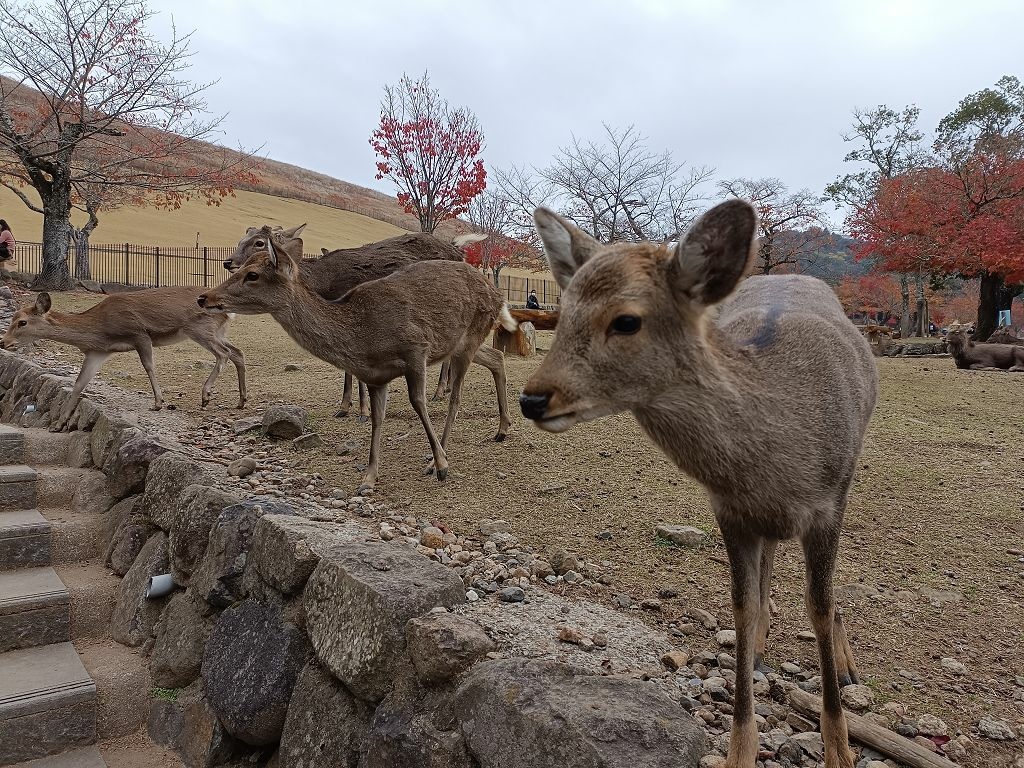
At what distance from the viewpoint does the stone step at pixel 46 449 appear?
609 centimetres

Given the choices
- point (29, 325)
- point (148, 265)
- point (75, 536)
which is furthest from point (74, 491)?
point (148, 265)

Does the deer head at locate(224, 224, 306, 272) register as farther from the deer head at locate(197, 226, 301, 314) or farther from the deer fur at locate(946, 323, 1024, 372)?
the deer fur at locate(946, 323, 1024, 372)

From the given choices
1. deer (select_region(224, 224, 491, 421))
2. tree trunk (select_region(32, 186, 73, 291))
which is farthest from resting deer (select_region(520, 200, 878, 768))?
tree trunk (select_region(32, 186, 73, 291))

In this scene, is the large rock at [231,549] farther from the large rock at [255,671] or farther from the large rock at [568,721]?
the large rock at [568,721]

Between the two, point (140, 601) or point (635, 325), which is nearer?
point (635, 325)

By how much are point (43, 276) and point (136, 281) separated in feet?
55.2

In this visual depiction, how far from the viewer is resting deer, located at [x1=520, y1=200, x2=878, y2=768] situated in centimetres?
182

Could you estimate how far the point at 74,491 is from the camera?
5.73 m

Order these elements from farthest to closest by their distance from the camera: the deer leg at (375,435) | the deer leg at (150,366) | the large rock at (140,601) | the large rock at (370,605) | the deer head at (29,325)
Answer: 1. the deer head at (29,325)
2. the deer leg at (150,366)
3. the deer leg at (375,435)
4. the large rock at (140,601)
5. the large rock at (370,605)

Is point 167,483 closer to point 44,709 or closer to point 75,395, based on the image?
point 44,709

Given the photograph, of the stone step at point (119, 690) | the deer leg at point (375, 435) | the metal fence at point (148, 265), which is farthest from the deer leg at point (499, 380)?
the metal fence at point (148, 265)

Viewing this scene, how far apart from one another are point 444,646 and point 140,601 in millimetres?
3193

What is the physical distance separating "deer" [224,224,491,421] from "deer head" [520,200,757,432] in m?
4.30

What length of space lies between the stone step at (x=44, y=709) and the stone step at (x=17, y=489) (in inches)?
62.9
